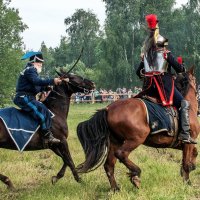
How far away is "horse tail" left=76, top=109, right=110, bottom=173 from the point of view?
7.47 m

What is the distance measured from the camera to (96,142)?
7531 mm

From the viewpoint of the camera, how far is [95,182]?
8141mm

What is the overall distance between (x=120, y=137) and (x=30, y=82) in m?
2.04

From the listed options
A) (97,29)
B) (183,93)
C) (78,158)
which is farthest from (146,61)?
(97,29)

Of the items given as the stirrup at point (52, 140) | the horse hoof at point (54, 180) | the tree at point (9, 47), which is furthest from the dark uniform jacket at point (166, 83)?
the tree at point (9, 47)

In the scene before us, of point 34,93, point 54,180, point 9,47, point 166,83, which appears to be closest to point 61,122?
point 34,93

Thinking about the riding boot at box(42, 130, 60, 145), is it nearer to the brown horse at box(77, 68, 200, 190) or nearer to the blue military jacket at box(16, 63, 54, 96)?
the brown horse at box(77, 68, 200, 190)

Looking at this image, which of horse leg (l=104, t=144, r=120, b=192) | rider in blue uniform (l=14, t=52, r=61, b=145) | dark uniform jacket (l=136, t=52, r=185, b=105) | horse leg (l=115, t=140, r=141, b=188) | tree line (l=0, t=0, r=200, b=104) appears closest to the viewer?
horse leg (l=115, t=140, r=141, b=188)

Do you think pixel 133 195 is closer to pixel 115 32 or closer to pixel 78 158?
pixel 78 158

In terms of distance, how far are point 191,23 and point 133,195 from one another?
5226 cm

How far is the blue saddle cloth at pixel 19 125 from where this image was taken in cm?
781

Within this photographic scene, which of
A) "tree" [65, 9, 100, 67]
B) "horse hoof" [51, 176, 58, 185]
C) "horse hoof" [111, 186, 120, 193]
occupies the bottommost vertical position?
"horse hoof" [51, 176, 58, 185]

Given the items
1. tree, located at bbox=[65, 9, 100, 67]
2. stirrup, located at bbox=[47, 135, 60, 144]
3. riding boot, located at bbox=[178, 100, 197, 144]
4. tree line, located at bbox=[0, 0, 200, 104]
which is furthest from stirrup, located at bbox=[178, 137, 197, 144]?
tree, located at bbox=[65, 9, 100, 67]

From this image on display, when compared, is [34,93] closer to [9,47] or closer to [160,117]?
[160,117]
